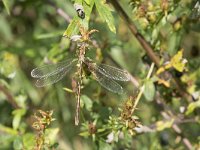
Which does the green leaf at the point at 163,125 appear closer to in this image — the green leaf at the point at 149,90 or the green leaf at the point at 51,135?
the green leaf at the point at 149,90

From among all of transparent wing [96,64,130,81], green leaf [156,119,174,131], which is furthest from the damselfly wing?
green leaf [156,119,174,131]

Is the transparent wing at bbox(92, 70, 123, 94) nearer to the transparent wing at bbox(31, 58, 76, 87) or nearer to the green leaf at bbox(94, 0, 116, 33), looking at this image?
the transparent wing at bbox(31, 58, 76, 87)

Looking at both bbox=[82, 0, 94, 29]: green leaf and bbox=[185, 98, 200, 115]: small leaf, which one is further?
bbox=[185, 98, 200, 115]: small leaf

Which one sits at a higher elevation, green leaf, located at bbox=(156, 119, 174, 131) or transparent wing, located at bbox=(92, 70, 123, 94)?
transparent wing, located at bbox=(92, 70, 123, 94)

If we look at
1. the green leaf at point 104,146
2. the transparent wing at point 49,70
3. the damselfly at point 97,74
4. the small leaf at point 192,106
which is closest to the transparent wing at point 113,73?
the damselfly at point 97,74

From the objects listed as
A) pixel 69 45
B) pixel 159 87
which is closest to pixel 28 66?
pixel 69 45

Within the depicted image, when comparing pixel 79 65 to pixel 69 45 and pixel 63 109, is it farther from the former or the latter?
pixel 63 109

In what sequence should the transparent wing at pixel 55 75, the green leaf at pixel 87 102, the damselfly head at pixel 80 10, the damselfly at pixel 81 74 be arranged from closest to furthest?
the damselfly head at pixel 80 10 < the damselfly at pixel 81 74 < the transparent wing at pixel 55 75 < the green leaf at pixel 87 102

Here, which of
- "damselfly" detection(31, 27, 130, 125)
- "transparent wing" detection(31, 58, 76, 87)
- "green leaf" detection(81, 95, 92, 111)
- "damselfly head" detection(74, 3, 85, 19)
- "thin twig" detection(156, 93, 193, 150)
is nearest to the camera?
"damselfly head" detection(74, 3, 85, 19)

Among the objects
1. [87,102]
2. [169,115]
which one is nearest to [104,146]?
[87,102]
